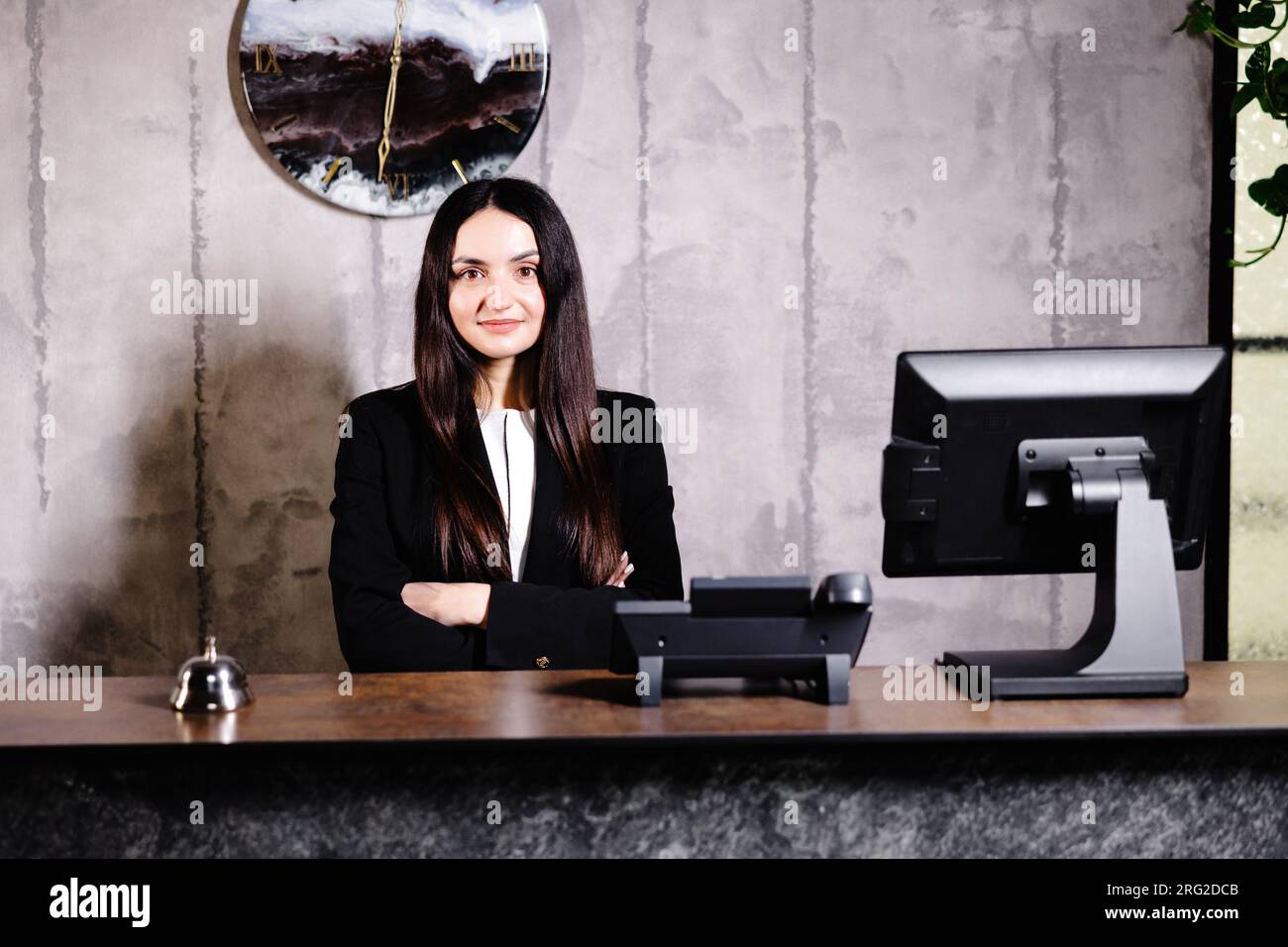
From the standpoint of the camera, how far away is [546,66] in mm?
2855

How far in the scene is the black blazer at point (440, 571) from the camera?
206cm

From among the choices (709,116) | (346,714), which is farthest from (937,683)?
(709,116)

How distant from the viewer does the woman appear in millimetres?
2268

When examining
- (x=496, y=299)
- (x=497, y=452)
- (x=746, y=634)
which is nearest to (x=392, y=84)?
(x=496, y=299)

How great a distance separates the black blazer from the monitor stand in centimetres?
82

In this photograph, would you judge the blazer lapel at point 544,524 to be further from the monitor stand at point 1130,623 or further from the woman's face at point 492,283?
the monitor stand at point 1130,623

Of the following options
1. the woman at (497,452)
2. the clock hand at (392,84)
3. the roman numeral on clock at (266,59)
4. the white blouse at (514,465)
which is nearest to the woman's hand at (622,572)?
the woman at (497,452)

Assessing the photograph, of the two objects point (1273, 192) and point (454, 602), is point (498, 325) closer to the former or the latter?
point (454, 602)

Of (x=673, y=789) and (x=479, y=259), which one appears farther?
(x=479, y=259)

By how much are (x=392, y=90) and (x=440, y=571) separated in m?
1.30

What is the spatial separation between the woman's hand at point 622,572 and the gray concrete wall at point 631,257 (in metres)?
0.62

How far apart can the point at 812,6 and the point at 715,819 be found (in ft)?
7.39

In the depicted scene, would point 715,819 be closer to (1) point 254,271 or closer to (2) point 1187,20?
(1) point 254,271

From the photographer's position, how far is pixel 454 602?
6.99ft
